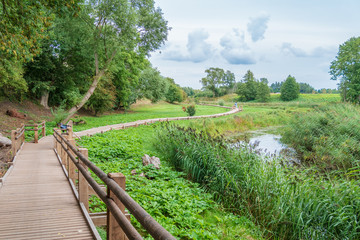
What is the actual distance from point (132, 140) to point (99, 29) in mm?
11079

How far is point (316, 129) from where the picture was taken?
1537 cm

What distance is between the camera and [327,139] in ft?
44.1

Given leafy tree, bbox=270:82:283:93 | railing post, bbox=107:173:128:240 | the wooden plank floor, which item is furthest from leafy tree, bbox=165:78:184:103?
leafy tree, bbox=270:82:283:93

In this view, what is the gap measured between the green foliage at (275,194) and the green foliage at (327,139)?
4196mm

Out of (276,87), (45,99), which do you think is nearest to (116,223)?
(45,99)

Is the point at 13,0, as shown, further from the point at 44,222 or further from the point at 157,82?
the point at 157,82

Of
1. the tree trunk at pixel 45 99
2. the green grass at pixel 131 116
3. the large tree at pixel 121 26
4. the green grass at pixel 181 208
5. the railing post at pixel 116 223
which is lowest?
the green grass at pixel 181 208

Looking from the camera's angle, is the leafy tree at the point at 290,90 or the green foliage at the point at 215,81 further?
the green foliage at the point at 215,81

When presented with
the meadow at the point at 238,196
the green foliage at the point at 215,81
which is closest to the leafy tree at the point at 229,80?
the green foliage at the point at 215,81

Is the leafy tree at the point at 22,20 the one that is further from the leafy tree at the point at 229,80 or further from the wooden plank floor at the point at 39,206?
the leafy tree at the point at 229,80

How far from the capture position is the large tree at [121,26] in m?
19.7

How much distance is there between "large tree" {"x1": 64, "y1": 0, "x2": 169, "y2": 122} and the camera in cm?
1967

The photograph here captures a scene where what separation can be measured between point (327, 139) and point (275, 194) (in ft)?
30.0

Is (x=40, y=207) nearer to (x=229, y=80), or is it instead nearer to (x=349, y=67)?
(x=349, y=67)
